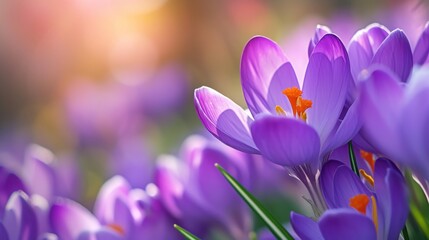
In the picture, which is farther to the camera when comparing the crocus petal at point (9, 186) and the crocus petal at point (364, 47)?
the crocus petal at point (9, 186)

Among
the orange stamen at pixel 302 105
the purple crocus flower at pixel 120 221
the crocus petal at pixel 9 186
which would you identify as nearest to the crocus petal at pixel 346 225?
the orange stamen at pixel 302 105

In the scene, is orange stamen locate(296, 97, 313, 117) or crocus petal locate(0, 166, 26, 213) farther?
crocus petal locate(0, 166, 26, 213)

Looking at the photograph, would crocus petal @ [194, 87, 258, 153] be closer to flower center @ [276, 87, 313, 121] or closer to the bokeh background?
flower center @ [276, 87, 313, 121]

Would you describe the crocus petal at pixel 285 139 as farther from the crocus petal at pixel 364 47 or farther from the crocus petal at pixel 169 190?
the crocus petal at pixel 169 190

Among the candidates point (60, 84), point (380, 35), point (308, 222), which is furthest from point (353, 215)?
point (60, 84)

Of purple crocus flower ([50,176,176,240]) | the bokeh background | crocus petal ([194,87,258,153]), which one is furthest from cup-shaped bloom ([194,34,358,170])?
the bokeh background

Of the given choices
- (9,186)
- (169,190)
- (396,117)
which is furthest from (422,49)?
(9,186)
